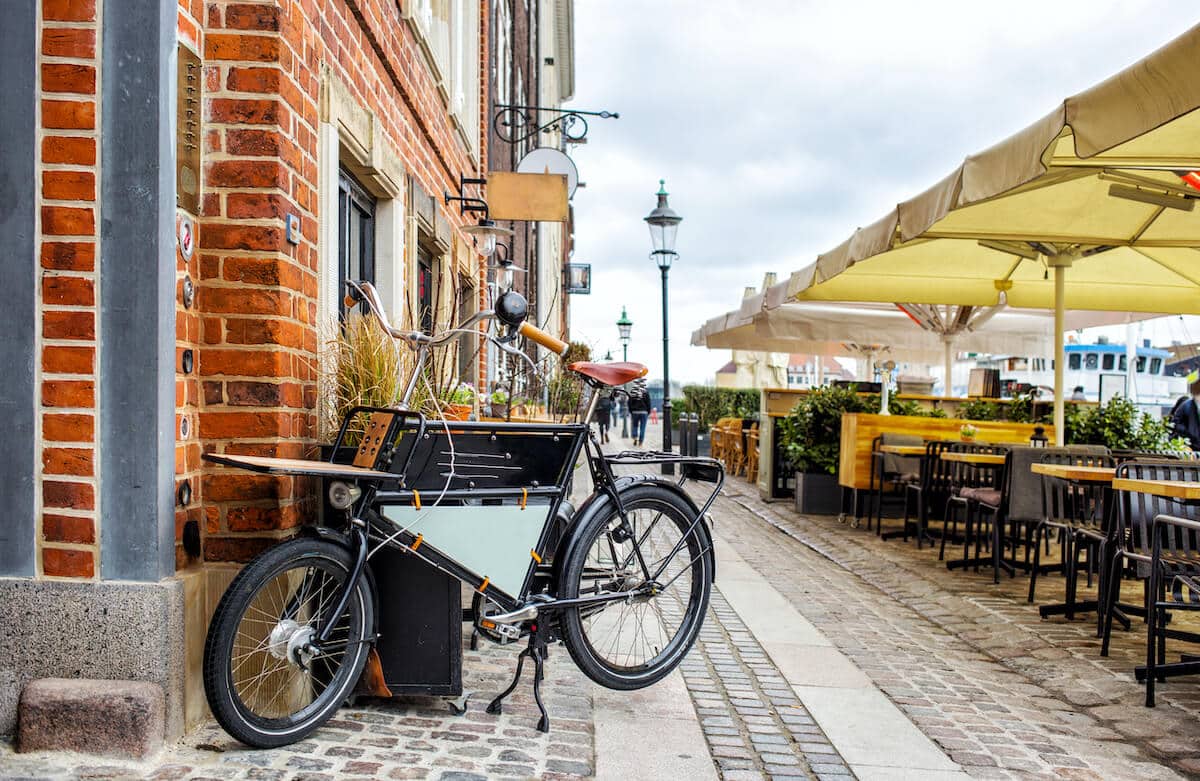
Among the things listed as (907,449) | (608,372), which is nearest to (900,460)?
(907,449)

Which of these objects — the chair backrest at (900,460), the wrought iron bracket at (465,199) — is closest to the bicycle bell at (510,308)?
the wrought iron bracket at (465,199)

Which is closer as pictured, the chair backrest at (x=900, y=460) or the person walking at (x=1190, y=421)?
the chair backrest at (x=900, y=460)

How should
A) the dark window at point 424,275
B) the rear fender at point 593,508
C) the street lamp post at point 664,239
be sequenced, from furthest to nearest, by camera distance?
the street lamp post at point 664,239 < the dark window at point 424,275 < the rear fender at point 593,508

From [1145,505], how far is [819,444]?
6326 mm

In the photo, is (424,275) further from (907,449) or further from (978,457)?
(978,457)

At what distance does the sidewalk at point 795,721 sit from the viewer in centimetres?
316

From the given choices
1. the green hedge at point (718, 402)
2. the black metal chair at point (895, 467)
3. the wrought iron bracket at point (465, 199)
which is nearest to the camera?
the wrought iron bracket at point (465, 199)

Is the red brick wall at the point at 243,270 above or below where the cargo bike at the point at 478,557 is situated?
above

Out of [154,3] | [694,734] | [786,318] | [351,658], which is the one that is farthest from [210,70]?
[786,318]

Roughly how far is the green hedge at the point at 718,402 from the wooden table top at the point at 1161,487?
18.7m

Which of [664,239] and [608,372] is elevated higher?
[664,239]

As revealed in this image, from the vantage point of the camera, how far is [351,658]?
3434 mm

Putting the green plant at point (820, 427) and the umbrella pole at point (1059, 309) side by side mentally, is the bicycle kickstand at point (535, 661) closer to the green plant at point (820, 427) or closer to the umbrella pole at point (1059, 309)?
the umbrella pole at point (1059, 309)

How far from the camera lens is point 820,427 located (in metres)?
11.0
